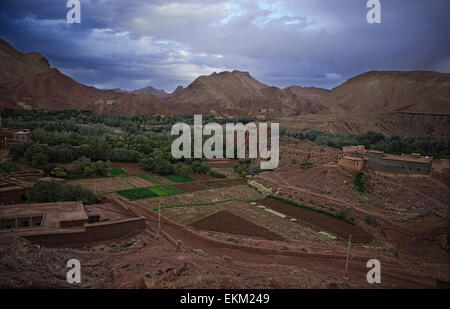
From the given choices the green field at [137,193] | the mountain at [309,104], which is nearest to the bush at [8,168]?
the green field at [137,193]

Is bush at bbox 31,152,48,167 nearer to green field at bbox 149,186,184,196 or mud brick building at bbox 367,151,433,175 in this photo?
green field at bbox 149,186,184,196

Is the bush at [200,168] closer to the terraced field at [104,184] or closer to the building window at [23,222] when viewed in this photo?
the terraced field at [104,184]

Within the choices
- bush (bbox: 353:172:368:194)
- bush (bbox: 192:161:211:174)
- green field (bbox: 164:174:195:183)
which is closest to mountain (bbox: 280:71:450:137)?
bush (bbox: 353:172:368:194)

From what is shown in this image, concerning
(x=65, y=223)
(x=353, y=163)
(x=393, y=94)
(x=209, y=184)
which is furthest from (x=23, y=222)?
(x=393, y=94)

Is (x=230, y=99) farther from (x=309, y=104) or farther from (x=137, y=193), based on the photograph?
(x=137, y=193)

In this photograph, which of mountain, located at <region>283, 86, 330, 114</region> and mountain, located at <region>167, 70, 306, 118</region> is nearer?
mountain, located at <region>283, 86, 330, 114</region>
